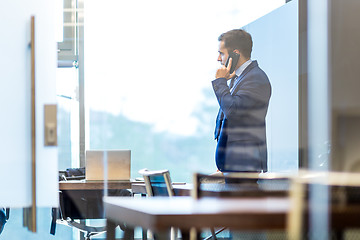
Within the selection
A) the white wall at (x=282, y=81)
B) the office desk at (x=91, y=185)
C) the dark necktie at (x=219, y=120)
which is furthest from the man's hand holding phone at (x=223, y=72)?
the office desk at (x=91, y=185)

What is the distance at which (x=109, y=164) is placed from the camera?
4789 mm

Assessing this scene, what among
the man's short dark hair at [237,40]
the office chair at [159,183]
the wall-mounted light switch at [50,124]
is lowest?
the office chair at [159,183]

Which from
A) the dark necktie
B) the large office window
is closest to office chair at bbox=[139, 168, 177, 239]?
the large office window

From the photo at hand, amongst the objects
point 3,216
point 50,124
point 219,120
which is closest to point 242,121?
point 219,120

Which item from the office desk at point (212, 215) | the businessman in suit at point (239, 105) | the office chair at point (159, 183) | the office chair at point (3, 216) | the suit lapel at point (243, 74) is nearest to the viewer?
the office desk at point (212, 215)

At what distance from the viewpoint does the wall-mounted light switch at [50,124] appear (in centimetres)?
314

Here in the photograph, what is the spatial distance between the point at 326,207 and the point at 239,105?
9.08 feet

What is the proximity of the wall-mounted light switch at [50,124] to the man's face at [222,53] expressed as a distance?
2005 millimetres

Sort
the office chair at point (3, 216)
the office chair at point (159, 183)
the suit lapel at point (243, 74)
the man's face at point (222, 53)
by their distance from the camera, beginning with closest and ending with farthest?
the office chair at point (159, 183), the office chair at point (3, 216), the suit lapel at point (243, 74), the man's face at point (222, 53)

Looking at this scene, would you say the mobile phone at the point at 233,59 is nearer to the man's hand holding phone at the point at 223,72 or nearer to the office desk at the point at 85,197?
the man's hand holding phone at the point at 223,72

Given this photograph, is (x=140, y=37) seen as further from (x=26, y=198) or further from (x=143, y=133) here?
(x=26, y=198)

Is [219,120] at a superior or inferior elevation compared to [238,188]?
superior

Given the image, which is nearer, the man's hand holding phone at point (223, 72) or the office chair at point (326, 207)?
the office chair at point (326, 207)

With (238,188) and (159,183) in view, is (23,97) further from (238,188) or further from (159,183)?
(238,188)
